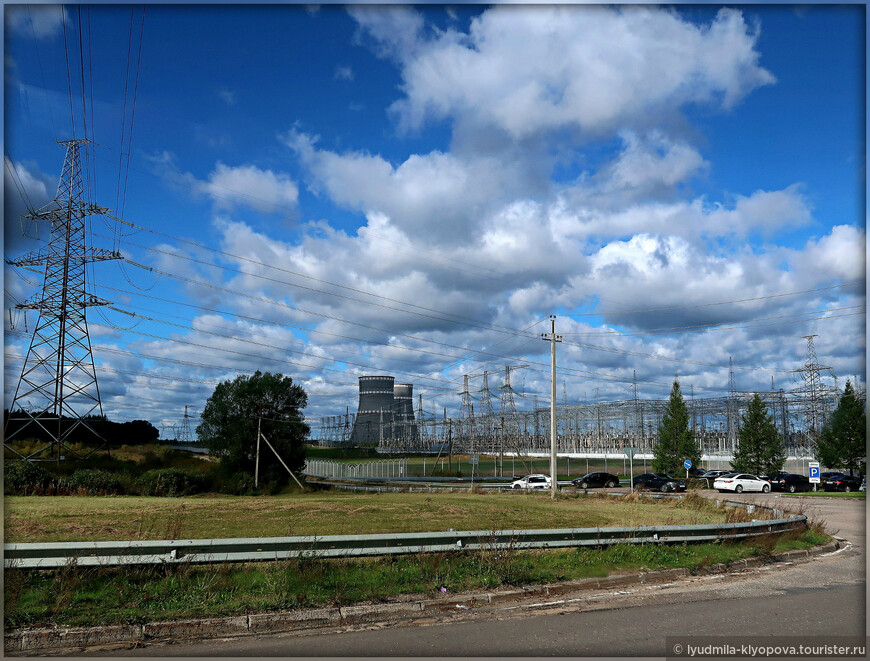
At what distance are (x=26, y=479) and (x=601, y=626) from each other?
34.1m

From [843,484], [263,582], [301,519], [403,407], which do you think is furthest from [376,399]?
[263,582]

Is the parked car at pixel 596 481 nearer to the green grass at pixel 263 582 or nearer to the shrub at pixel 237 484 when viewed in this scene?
the shrub at pixel 237 484

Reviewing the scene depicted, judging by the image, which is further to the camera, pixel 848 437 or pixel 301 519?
pixel 848 437

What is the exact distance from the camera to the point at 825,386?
8281 cm

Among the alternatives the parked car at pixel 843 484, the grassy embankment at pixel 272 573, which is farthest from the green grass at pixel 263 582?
the parked car at pixel 843 484

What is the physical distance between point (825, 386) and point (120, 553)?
93.7 meters

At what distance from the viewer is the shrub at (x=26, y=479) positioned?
31.3 metres

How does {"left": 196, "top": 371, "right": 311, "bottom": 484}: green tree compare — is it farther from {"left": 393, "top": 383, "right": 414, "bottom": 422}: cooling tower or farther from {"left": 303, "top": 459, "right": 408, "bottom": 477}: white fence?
{"left": 393, "top": 383, "right": 414, "bottom": 422}: cooling tower

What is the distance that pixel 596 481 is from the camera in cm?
4844

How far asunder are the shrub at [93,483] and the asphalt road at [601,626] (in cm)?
3155

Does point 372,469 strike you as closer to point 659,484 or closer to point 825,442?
point 659,484

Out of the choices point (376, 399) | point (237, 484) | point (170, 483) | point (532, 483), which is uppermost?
point (376, 399)

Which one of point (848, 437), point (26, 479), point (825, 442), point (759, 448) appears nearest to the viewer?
point (26, 479)

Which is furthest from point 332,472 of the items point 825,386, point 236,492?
point 825,386
